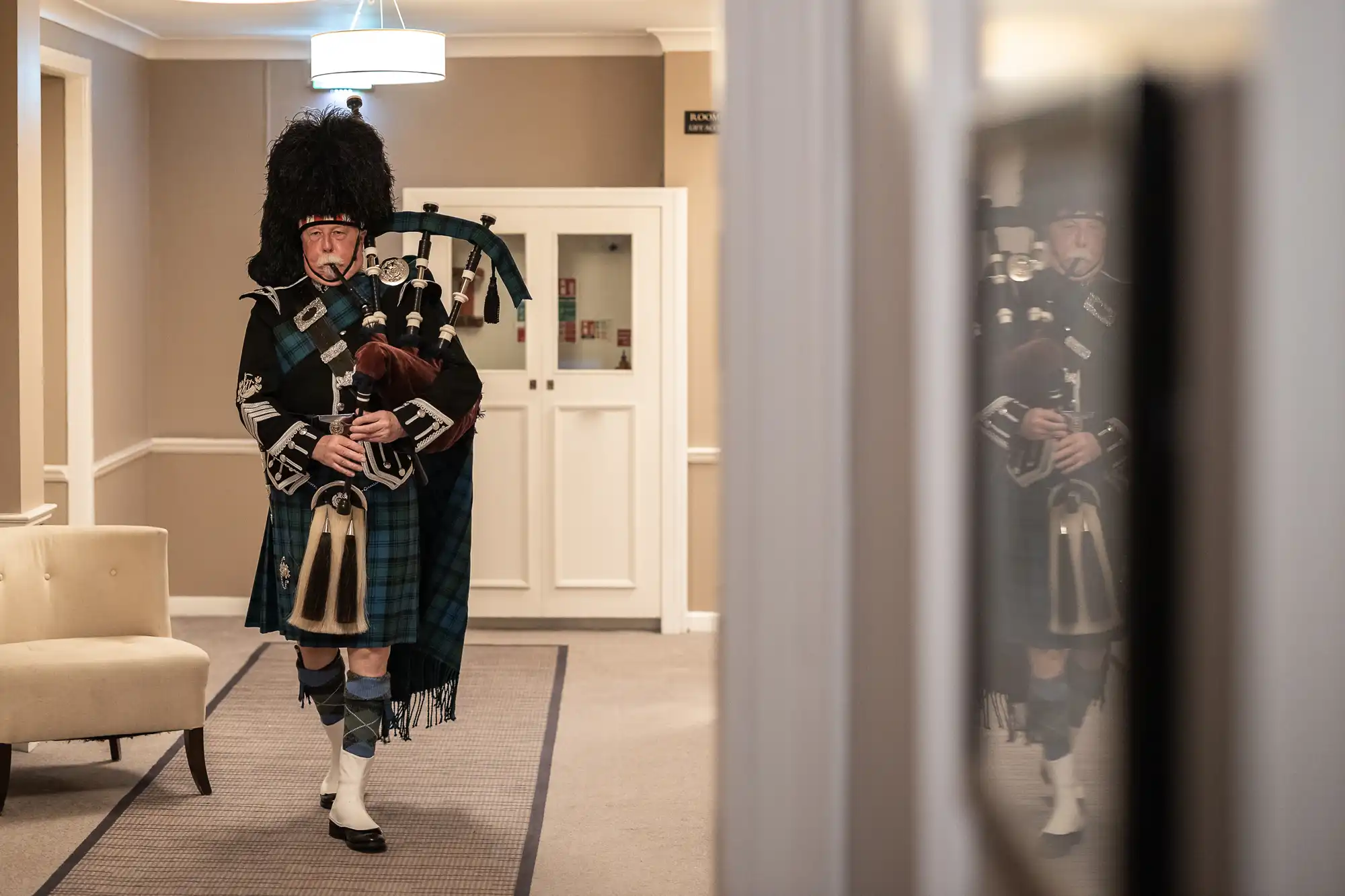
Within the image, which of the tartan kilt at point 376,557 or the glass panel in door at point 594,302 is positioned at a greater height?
the glass panel in door at point 594,302

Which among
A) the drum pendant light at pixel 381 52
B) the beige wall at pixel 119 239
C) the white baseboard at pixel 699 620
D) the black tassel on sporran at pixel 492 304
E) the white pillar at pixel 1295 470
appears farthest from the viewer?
the white baseboard at pixel 699 620

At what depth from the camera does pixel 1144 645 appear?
0.58m

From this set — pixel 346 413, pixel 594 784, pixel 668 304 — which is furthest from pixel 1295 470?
pixel 668 304

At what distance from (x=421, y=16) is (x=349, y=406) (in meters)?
2.69

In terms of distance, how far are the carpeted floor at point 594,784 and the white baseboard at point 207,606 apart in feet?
2.11

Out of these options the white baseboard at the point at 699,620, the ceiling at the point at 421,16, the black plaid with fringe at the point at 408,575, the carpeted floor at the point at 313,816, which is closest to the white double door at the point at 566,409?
the white baseboard at the point at 699,620

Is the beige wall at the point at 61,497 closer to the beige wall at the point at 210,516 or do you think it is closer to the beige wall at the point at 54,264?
the beige wall at the point at 54,264

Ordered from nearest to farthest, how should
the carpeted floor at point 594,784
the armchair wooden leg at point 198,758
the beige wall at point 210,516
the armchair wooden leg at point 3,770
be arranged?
1. the carpeted floor at point 594,784
2. the armchair wooden leg at point 3,770
3. the armchair wooden leg at point 198,758
4. the beige wall at point 210,516

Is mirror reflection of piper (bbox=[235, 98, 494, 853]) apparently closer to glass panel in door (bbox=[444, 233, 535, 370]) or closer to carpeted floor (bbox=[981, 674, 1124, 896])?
glass panel in door (bbox=[444, 233, 535, 370])

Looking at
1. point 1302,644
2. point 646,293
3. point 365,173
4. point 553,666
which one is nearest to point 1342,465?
point 1302,644

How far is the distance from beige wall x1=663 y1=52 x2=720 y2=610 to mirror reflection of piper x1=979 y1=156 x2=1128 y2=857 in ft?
15.3

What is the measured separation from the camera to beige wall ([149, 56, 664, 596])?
565cm

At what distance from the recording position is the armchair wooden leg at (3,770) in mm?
3314

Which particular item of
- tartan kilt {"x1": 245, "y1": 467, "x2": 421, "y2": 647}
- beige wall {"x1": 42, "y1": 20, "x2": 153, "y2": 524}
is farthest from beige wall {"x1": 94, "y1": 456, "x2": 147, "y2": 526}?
tartan kilt {"x1": 245, "y1": 467, "x2": 421, "y2": 647}
